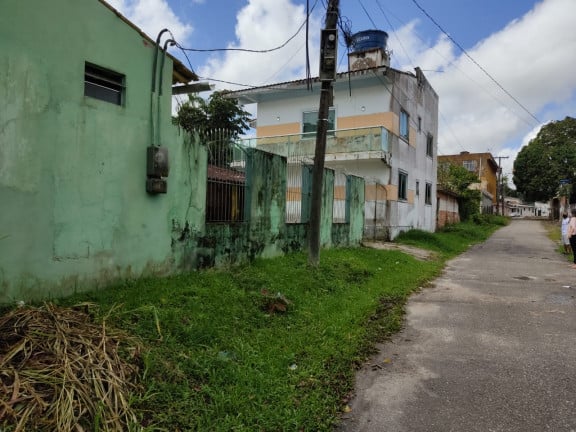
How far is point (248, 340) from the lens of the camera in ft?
14.6

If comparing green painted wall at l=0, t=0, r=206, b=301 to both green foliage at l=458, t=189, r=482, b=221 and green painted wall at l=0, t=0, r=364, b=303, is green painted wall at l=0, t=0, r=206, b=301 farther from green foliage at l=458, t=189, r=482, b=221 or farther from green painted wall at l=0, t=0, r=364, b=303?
green foliage at l=458, t=189, r=482, b=221

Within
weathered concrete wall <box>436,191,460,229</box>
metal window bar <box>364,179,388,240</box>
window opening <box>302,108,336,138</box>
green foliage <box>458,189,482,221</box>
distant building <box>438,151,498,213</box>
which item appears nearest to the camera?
metal window bar <box>364,179,388,240</box>

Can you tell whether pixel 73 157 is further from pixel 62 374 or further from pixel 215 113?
pixel 215 113

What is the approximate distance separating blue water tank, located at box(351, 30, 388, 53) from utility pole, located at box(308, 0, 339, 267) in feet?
34.6

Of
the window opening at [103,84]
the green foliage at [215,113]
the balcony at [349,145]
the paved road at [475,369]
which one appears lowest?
the paved road at [475,369]

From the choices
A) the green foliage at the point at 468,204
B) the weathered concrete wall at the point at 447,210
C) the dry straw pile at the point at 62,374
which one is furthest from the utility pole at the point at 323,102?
the green foliage at the point at 468,204

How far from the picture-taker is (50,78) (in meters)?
4.78

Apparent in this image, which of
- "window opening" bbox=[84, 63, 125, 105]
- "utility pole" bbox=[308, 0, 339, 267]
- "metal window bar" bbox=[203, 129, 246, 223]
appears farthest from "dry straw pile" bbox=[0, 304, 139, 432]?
"utility pole" bbox=[308, 0, 339, 267]

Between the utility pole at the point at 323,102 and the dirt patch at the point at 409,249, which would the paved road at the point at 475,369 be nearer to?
the utility pole at the point at 323,102

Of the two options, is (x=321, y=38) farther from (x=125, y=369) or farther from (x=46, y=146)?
(x=125, y=369)

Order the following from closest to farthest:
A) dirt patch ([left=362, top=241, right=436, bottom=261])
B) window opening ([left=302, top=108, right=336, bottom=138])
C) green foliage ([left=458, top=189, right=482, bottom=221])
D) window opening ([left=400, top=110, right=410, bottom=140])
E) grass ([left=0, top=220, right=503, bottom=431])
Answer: grass ([left=0, top=220, right=503, bottom=431]) → dirt patch ([left=362, top=241, right=436, bottom=261]) → window opening ([left=400, top=110, right=410, bottom=140]) → window opening ([left=302, top=108, right=336, bottom=138]) → green foliage ([left=458, top=189, right=482, bottom=221])

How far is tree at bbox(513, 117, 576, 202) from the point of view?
132ft

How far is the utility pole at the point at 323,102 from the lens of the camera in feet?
25.7

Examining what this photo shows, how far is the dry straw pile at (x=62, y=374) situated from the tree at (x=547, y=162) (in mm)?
44756
